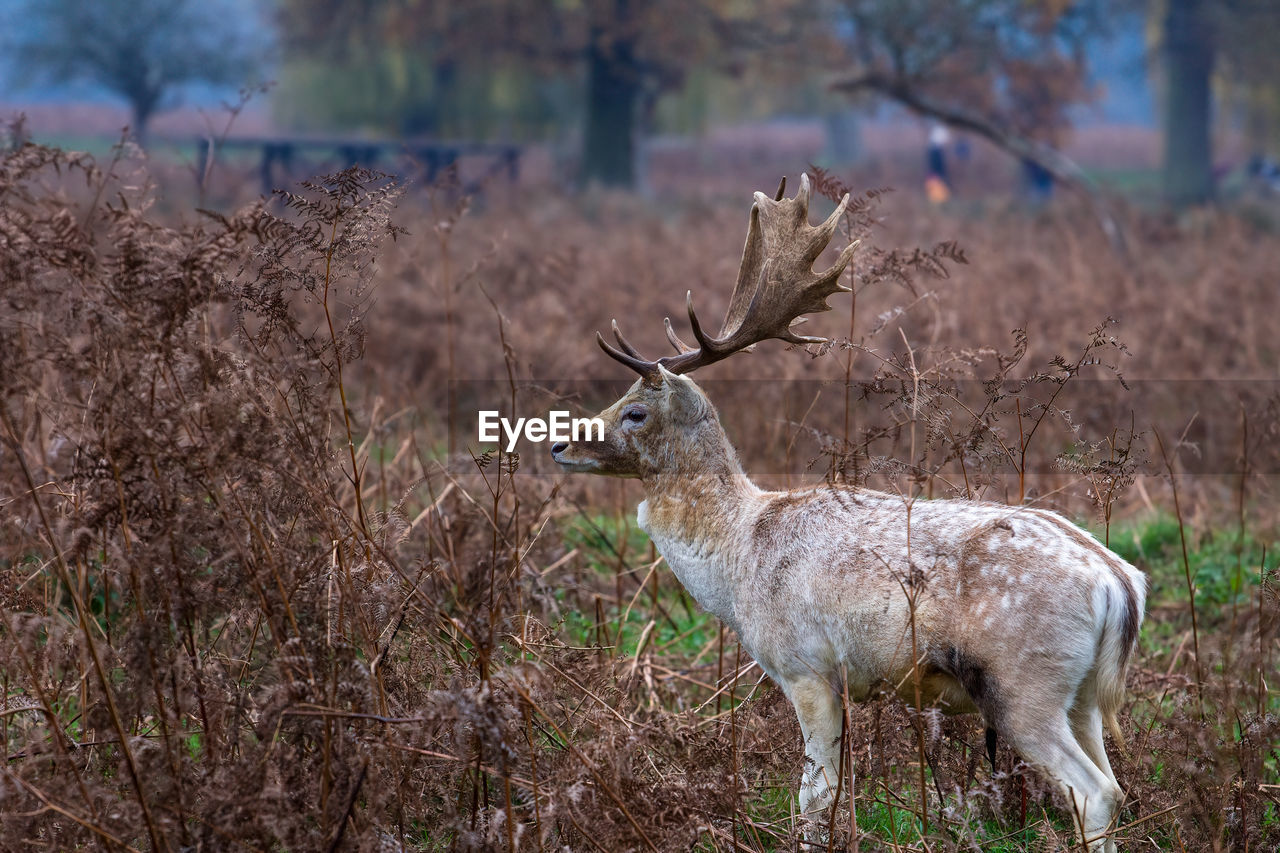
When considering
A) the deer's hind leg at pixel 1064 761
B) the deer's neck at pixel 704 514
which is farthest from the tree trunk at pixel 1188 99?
the deer's hind leg at pixel 1064 761

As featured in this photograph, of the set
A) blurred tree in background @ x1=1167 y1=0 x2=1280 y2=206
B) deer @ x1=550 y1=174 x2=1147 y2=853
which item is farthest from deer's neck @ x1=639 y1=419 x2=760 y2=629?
blurred tree in background @ x1=1167 y1=0 x2=1280 y2=206

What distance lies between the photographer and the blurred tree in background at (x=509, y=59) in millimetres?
31094

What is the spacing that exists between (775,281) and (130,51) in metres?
42.9

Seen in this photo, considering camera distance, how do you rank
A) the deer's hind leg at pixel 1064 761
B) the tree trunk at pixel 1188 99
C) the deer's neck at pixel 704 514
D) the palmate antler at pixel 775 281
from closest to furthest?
the deer's hind leg at pixel 1064 761, the deer's neck at pixel 704 514, the palmate antler at pixel 775 281, the tree trunk at pixel 1188 99

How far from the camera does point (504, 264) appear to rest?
16234 mm

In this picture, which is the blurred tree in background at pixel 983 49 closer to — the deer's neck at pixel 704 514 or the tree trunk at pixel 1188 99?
the tree trunk at pixel 1188 99

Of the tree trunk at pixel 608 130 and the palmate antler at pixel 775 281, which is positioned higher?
the tree trunk at pixel 608 130

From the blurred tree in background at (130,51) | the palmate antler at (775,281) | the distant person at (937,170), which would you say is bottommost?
the palmate antler at (775,281)

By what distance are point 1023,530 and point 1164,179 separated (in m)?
33.7

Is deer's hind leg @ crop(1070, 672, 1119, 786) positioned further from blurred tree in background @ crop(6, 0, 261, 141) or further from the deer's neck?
blurred tree in background @ crop(6, 0, 261, 141)

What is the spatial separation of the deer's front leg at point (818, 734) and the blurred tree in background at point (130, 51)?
40.6m

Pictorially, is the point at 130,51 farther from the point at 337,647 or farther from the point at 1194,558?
the point at 337,647

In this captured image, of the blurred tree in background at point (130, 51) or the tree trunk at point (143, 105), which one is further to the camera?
the blurred tree in background at point (130, 51)

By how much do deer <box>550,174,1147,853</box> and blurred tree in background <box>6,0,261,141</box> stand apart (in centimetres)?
3962
